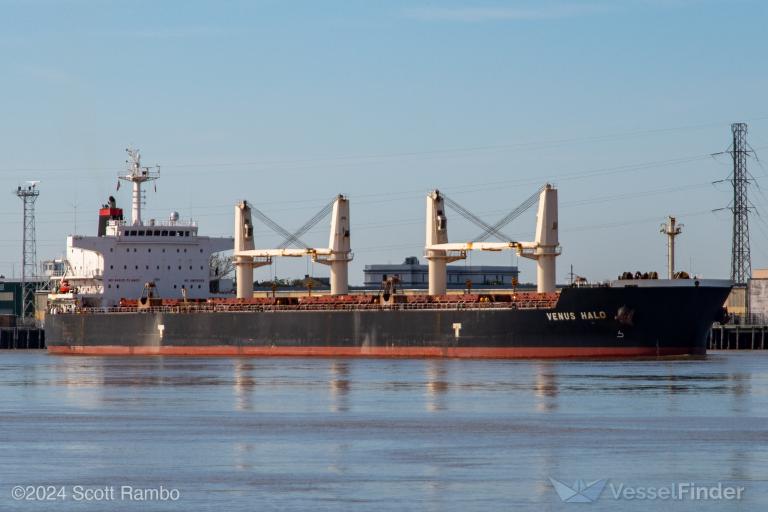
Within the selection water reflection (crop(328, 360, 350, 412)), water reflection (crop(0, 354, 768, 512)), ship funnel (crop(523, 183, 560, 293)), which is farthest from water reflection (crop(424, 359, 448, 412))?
ship funnel (crop(523, 183, 560, 293))

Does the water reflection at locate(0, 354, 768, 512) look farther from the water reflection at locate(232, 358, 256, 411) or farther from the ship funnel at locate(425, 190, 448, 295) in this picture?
the ship funnel at locate(425, 190, 448, 295)

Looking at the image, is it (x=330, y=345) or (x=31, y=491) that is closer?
(x=31, y=491)

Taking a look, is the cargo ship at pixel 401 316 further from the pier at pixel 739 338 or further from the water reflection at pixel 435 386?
the pier at pixel 739 338

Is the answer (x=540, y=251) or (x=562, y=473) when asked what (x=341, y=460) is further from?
(x=540, y=251)

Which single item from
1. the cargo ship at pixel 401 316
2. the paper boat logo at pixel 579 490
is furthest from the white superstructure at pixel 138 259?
the paper boat logo at pixel 579 490

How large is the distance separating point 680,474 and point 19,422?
12735 mm

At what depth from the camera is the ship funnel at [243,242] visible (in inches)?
2579

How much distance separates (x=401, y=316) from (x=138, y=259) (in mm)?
18293

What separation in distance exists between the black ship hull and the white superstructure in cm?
244

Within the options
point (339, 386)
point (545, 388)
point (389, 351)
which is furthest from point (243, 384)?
point (389, 351)

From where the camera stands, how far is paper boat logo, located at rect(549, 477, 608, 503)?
15672 mm

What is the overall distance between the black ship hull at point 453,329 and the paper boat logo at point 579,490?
1237 inches

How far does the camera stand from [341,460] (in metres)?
19.1

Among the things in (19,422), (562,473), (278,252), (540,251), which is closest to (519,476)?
(562,473)
